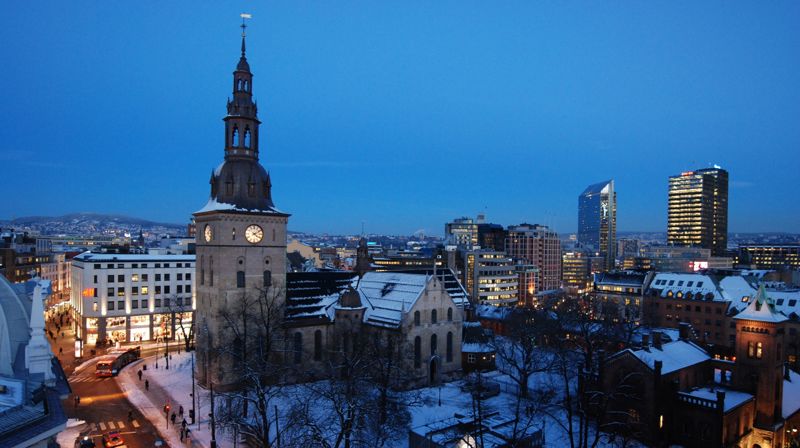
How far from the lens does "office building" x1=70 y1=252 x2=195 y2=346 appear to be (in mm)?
84000

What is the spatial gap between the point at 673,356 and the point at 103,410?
179 feet

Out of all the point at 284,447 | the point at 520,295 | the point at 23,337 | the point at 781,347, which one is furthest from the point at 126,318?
the point at 520,295

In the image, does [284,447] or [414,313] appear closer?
[284,447]

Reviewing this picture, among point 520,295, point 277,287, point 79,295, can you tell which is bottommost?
point 520,295

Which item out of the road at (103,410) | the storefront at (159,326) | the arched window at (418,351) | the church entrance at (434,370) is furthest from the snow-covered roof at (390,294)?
the storefront at (159,326)

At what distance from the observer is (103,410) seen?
50969mm

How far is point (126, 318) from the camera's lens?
8638 centimetres

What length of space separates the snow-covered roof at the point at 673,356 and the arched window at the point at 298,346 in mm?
34733

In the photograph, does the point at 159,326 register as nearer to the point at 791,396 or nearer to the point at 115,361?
the point at 115,361

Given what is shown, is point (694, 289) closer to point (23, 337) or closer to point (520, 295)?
point (520, 295)

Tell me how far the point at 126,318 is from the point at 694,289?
4038 inches

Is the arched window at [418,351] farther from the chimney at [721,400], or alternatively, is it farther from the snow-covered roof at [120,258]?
the snow-covered roof at [120,258]

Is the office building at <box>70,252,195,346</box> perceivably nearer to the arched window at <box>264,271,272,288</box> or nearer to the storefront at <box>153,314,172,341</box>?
the storefront at <box>153,314,172,341</box>

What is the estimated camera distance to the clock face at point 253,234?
56847 millimetres
